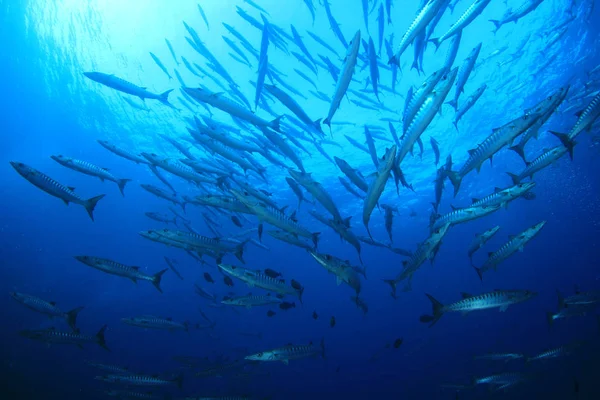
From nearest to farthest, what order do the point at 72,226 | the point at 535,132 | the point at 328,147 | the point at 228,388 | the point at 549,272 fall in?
the point at 535,132 → the point at 328,147 → the point at 228,388 → the point at 72,226 → the point at 549,272

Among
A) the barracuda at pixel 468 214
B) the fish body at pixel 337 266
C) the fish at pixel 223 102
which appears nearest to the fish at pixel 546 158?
the barracuda at pixel 468 214

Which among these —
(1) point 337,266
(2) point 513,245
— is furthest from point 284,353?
(2) point 513,245

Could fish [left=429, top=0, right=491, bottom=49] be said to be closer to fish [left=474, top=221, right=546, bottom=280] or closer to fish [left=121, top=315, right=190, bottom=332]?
fish [left=474, top=221, right=546, bottom=280]

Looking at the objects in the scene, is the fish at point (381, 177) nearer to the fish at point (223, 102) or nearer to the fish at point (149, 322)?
the fish at point (223, 102)

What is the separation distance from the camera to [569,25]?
13023 millimetres

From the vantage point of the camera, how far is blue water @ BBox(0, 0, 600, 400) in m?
16.0

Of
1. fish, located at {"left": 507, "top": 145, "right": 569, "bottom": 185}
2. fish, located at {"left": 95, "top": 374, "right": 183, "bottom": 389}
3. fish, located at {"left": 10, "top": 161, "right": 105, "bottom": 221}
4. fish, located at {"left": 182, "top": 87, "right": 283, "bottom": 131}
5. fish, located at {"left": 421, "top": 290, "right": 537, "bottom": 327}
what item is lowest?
fish, located at {"left": 95, "top": 374, "right": 183, "bottom": 389}

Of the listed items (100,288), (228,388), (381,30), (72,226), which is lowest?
(228,388)

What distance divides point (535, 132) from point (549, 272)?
35.2 meters

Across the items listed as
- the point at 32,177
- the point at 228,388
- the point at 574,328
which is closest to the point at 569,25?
the point at 32,177

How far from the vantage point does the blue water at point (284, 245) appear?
16000 millimetres

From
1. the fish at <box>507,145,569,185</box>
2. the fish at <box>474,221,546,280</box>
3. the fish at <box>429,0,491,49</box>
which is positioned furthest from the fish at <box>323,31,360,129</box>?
the fish at <box>474,221,546,280</box>

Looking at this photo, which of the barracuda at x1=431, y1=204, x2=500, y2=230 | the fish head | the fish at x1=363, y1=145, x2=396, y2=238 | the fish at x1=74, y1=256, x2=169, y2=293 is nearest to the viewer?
the fish at x1=363, y1=145, x2=396, y2=238

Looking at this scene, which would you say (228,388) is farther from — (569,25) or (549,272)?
(549,272)
